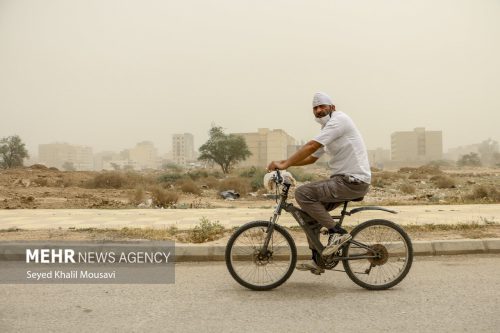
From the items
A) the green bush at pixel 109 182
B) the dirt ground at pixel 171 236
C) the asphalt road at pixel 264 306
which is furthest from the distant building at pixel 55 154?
the asphalt road at pixel 264 306

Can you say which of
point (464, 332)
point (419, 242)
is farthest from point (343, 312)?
point (419, 242)

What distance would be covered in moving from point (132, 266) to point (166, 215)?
17.6 feet

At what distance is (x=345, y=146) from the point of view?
4.82 m

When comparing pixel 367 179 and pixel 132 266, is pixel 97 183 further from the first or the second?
pixel 367 179

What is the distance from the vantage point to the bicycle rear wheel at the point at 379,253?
5.02 metres

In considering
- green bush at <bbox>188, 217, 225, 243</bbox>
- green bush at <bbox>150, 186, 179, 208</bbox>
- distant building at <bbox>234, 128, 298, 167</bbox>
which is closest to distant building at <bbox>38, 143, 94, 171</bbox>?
distant building at <bbox>234, 128, 298, 167</bbox>

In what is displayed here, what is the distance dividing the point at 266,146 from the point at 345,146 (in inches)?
5354

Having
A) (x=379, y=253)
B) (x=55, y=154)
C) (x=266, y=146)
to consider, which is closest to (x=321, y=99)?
(x=379, y=253)

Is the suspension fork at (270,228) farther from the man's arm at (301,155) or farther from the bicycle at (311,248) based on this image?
the man's arm at (301,155)

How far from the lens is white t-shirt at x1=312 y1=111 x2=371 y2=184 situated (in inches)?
187

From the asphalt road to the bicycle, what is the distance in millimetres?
152

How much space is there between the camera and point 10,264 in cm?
653

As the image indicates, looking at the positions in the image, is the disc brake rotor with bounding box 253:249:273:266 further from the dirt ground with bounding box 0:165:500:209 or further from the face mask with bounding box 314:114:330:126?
the dirt ground with bounding box 0:165:500:209

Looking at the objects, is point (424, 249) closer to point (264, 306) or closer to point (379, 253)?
point (379, 253)
